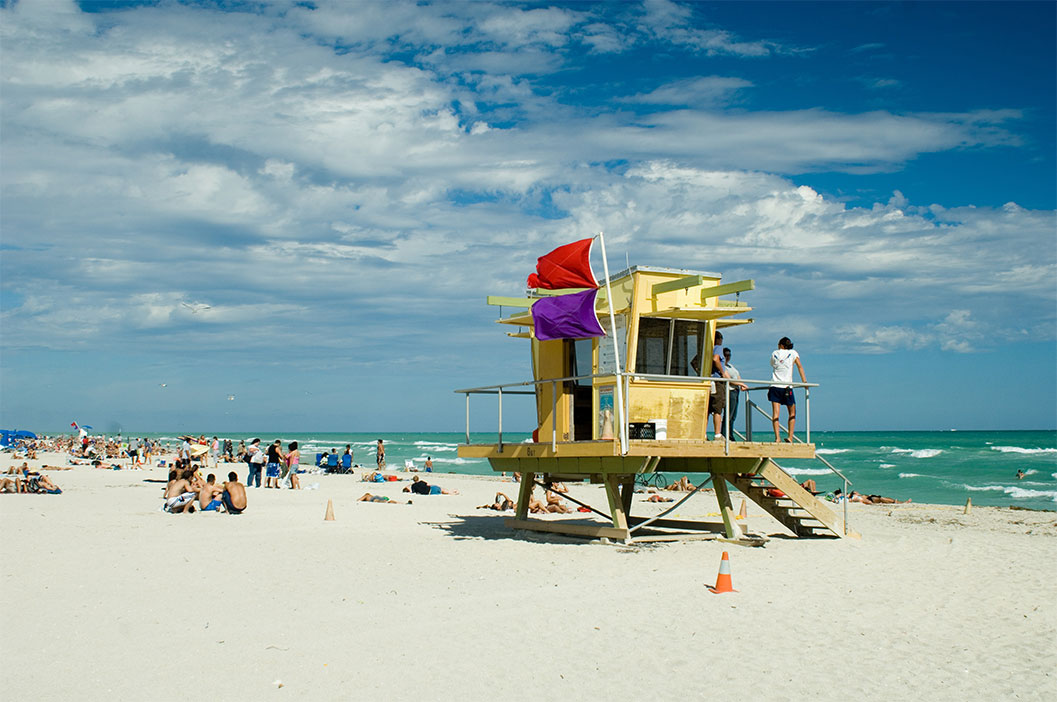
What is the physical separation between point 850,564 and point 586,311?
18.8 feet

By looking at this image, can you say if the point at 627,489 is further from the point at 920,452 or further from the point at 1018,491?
the point at 920,452

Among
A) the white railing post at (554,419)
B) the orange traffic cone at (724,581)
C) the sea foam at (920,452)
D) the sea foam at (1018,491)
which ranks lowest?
the sea foam at (1018,491)

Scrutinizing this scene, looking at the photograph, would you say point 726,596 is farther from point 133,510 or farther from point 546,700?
point 133,510

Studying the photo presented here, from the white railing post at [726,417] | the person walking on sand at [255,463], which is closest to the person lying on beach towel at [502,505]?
the white railing post at [726,417]

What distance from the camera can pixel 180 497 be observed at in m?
21.3

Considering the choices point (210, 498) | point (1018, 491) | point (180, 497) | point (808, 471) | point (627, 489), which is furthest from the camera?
point (808, 471)

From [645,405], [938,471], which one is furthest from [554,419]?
[938,471]

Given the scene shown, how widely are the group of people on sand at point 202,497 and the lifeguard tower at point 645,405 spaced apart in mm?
6784

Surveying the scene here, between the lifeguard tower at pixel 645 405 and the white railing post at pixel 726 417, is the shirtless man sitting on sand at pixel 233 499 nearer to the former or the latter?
the lifeguard tower at pixel 645 405

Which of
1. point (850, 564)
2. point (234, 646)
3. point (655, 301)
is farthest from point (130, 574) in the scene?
point (850, 564)

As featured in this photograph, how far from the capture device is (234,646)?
8.95 meters

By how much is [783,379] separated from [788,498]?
2719 millimetres

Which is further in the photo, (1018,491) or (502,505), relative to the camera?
(1018,491)

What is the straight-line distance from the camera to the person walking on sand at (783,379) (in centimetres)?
1622
